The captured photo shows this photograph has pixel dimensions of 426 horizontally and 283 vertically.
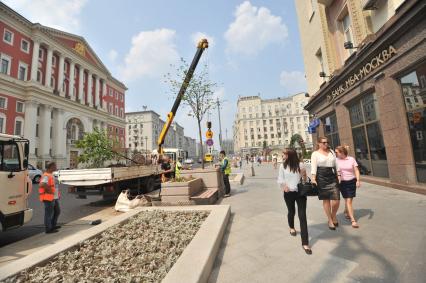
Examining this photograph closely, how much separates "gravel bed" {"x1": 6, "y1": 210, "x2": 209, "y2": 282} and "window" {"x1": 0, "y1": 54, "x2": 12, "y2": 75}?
129 ft

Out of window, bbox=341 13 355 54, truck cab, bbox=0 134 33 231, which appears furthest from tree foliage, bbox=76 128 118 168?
window, bbox=341 13 355 54

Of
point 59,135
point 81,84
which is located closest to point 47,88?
point 59,135

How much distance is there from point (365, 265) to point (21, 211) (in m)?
6.96

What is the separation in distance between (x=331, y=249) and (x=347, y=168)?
→ 2066 millimetres

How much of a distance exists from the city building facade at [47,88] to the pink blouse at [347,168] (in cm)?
2401

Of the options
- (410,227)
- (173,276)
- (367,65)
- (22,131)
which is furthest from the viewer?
(22,131)

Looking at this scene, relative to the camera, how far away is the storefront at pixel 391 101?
23.3 ft

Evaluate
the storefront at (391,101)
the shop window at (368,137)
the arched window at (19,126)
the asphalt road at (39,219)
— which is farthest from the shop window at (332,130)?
the arched window at (19,126)

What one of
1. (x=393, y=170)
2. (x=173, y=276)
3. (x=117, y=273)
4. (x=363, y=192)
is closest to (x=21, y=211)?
(x=117, y=273)

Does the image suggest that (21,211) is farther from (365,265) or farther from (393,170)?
(393,170)

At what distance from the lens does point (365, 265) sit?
10.2 ft

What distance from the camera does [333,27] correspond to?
512 inches

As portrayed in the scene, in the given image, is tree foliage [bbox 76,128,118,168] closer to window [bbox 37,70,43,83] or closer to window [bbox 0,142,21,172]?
window [bbox 0,142,21,172]

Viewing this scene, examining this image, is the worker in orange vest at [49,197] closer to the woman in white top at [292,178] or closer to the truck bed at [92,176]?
the truck bed at [92,176]
